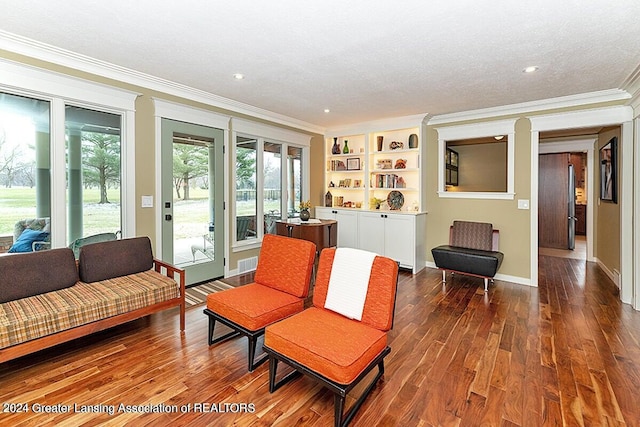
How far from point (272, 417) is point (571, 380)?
2.08 meters

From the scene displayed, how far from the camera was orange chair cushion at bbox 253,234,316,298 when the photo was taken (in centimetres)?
261

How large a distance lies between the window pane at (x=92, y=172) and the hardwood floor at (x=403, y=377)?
1171mm

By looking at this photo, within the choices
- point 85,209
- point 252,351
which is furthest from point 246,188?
point 252,351

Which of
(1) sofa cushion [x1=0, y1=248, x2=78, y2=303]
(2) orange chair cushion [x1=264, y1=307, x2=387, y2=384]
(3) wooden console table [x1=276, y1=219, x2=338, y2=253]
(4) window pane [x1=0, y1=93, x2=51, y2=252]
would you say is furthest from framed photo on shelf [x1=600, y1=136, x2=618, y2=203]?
(4) window pane [x1=0, y1=93, x2=51, y2=252]

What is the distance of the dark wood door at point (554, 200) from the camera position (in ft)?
22.4

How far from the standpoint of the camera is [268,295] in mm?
2611

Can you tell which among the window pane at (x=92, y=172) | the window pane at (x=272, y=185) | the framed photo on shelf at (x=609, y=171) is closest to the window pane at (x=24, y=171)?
the window pane at (x=92, y=172)

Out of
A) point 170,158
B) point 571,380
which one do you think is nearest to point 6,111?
point 170,158

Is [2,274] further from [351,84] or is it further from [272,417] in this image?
[351,84]

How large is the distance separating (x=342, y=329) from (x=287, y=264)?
34.7 inches

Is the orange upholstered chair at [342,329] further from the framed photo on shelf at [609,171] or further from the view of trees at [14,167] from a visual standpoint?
the framed photo on shelf at [609,171]

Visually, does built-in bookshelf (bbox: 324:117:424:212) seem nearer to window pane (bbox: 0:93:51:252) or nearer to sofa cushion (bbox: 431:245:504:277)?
sofa cushion (bbox: 431:245:504:277)

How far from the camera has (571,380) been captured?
2.19 metres

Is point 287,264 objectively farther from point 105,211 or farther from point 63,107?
point 63,107
